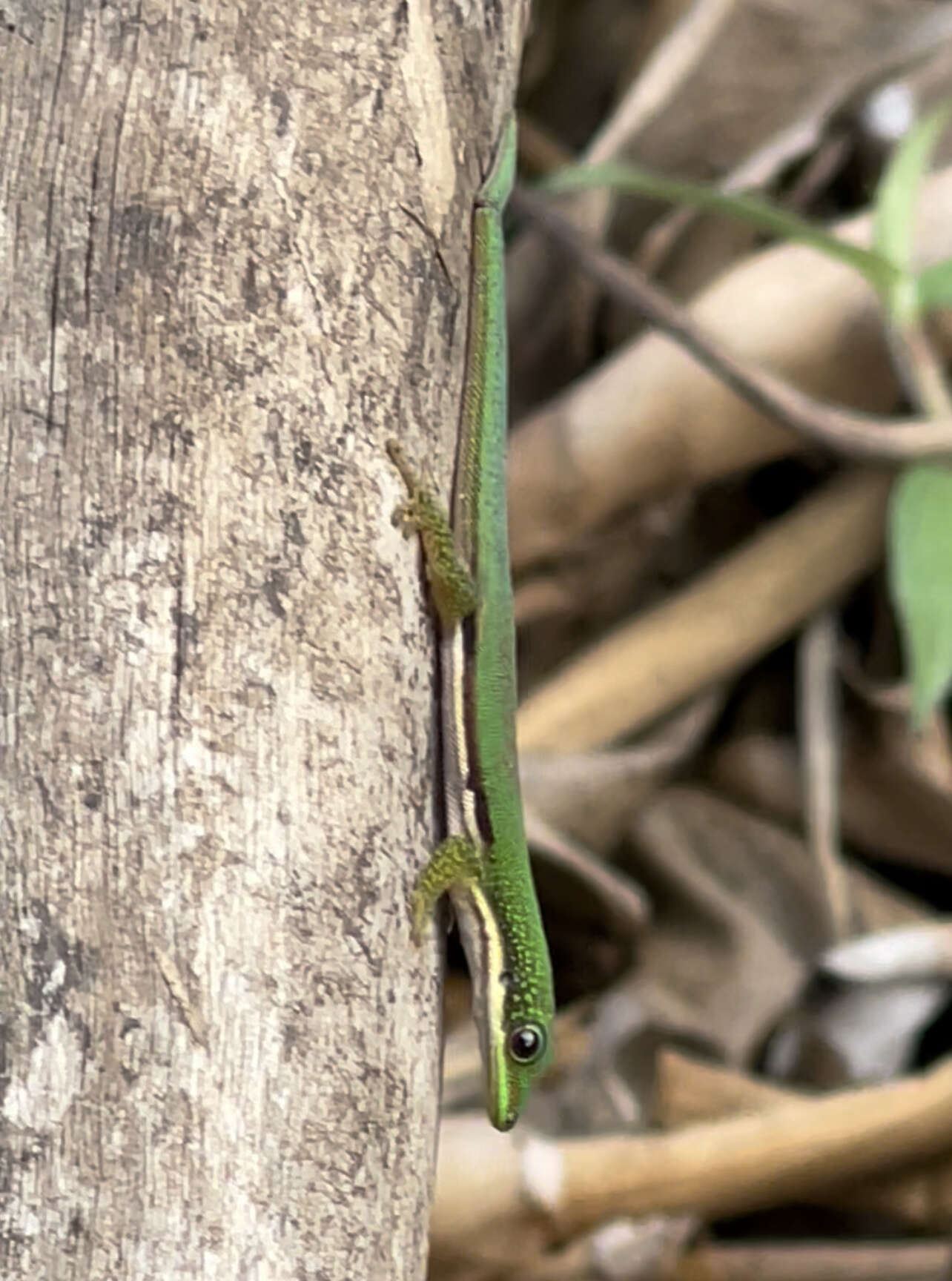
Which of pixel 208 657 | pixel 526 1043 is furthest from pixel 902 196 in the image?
pixel 208 657

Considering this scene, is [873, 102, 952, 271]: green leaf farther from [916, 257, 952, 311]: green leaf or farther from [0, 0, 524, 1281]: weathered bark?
[0, 0, 524, 1281]: weathered bark

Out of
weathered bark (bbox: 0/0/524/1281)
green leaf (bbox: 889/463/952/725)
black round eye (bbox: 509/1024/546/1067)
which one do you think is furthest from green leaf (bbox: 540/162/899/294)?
black round eye (bbox: 509/1024/546/1067)

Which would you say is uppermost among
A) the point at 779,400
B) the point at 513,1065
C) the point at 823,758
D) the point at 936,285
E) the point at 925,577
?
the point at 936,285

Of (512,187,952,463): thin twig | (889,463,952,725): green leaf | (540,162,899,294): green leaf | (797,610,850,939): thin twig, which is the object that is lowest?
(797,610,850,939): thin twig

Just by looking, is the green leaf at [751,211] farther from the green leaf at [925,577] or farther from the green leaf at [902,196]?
the green leaf at [925,577]

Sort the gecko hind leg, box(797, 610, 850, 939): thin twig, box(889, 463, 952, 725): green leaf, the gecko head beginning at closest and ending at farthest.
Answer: the gecko hind leg → the gecko head → box(889, 463, 952, 725): green leaf → box(797, 610, 850, 939): thin twig

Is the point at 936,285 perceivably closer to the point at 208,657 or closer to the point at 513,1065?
the point at 513,1065

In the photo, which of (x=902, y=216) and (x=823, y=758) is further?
(x=823, y=758)
